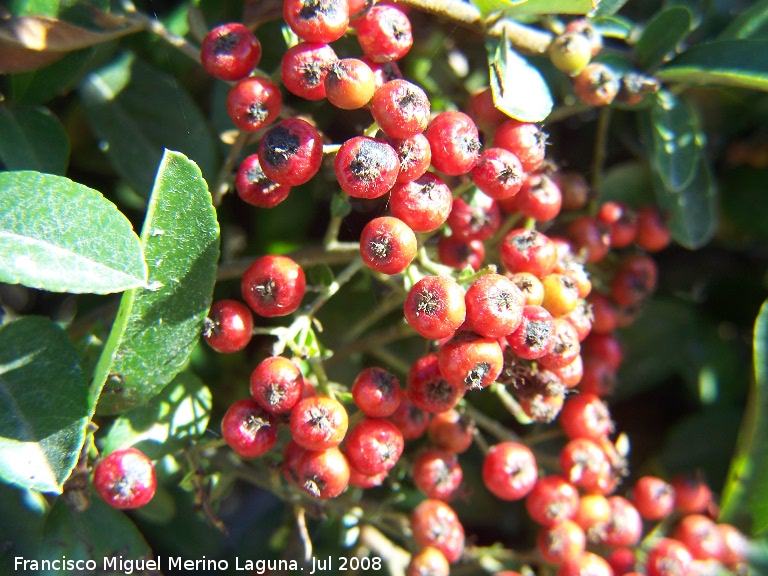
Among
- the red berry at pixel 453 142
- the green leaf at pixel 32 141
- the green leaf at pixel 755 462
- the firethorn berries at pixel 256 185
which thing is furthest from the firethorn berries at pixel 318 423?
the green leaf at pixel 755 462

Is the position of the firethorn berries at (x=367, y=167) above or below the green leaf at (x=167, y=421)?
above

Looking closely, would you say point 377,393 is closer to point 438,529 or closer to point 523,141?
point 438,529

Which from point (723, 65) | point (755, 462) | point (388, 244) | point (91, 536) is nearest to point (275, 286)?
point (388, 244)

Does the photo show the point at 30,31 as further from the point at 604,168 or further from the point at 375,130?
the point at 604,168

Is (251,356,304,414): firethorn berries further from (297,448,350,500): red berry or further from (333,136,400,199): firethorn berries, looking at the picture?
(333,136,400,199): firethorn berries

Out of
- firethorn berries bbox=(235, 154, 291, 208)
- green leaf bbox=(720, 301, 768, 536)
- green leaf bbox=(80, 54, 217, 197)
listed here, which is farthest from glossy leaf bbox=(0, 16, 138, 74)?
green leaf bbox=(720, 301, 768, 536)

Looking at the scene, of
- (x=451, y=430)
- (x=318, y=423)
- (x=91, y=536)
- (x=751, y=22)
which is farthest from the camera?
(x=751, y=22)

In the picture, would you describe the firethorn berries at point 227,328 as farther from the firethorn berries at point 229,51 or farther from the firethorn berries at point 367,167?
the firethorn berries at point 229,51
